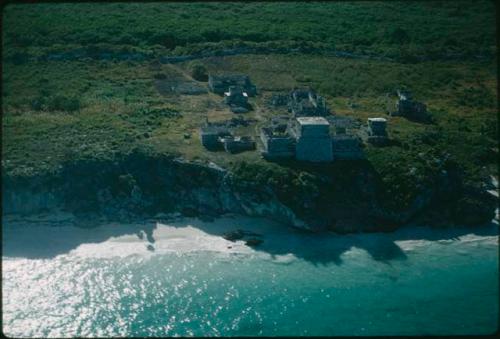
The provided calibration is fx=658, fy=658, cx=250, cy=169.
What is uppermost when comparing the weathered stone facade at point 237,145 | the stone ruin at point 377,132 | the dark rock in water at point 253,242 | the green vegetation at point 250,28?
the green vegetation at point 250,28

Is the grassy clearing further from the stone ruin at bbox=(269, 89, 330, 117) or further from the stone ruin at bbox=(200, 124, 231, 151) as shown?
the stone ruin at bbox=(269, 89, 330, 117)

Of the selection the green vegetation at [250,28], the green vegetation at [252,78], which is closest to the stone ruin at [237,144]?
the green vegetation at [252,78]

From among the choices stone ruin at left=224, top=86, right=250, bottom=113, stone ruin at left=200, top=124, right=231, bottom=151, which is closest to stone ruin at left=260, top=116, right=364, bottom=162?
stone ruin at left=200, top=124, right=231, bottom=151

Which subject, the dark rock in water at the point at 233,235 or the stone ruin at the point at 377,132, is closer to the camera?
the dark rock in water at the point at 233,235

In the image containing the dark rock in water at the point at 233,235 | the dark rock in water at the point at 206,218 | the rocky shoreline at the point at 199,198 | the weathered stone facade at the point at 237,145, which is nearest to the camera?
the dark rock in water at the point at 233,235

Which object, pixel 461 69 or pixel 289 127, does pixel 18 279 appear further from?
pixel 461 69

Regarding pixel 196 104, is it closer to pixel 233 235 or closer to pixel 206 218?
pixel 206 218

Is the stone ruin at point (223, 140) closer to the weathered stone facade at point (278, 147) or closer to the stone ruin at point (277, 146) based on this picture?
the stone ruin at point (277, 146)

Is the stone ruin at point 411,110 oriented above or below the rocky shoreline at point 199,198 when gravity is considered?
above
